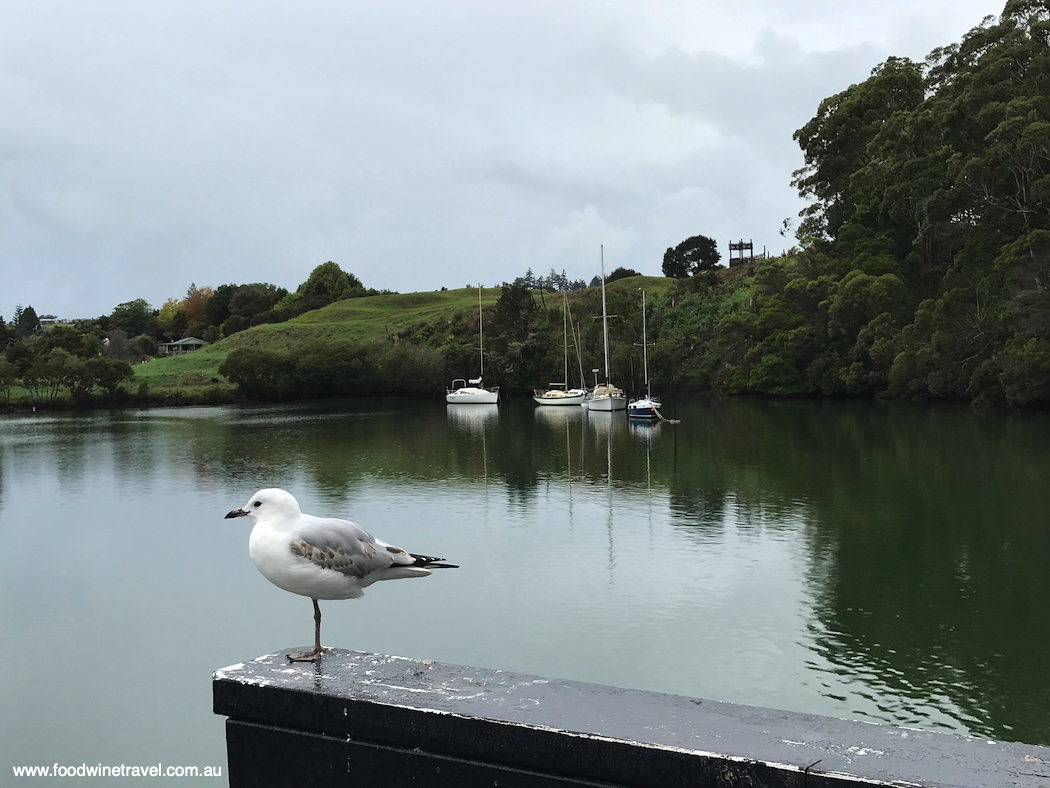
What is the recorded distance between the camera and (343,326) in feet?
323

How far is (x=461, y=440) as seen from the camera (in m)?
38.2

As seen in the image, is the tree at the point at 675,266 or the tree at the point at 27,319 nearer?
the tree at the point at 675,266

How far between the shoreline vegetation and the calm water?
13448mm

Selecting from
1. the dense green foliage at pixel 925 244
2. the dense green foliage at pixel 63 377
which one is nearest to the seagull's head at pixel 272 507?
the dense green foliage at pixel 925 244

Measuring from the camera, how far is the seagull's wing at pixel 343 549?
3823 mm

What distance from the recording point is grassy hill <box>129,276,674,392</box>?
84.4 meters

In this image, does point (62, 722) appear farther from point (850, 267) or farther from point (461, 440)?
point (850, 267)

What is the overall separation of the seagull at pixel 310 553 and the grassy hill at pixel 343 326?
75183 mm


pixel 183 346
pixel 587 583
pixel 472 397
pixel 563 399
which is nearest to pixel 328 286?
pixel 183 346

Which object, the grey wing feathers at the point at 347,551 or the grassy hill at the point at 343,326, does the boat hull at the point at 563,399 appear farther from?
the grey wing feathers at the point at 347,551

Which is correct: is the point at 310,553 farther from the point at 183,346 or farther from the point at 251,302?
the point at 183,346

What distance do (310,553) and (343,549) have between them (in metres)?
0.28

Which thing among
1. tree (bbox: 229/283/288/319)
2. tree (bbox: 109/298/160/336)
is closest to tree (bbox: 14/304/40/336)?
tree (bbox: 109/298/160/336)

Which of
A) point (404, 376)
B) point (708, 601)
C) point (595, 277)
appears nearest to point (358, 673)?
point (708, 601)
